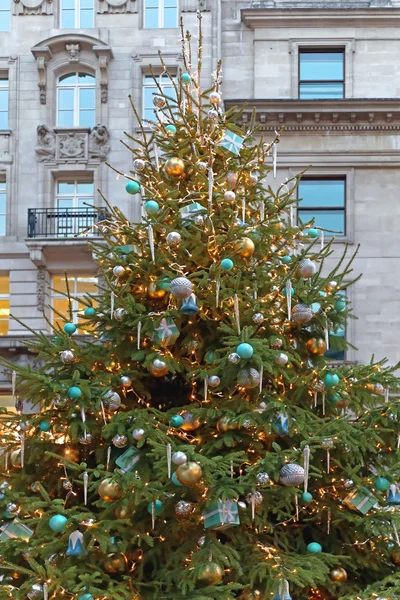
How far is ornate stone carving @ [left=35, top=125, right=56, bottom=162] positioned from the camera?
24.2m

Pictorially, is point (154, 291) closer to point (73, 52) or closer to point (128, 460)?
point (128, 460)

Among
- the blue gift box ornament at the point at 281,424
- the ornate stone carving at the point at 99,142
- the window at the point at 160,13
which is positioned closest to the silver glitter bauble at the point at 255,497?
the blue gift box ornament at the point at 281,424

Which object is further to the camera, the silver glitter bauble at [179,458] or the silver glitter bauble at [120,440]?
the silver glitter bauble at [120,440]

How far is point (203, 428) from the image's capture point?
338 inches

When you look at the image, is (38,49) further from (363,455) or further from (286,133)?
(363,455)

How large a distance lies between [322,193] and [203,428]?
1576 cm

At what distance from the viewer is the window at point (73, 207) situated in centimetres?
2381

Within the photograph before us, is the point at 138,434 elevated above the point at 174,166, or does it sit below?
below

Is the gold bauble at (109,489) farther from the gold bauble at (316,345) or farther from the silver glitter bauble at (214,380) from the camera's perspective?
the gold bauble at (316,345)

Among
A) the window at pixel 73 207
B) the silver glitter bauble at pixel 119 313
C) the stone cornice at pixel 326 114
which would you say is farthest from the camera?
the window at pixel 73 207

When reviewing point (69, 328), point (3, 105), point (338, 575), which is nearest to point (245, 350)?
point (69, 328)

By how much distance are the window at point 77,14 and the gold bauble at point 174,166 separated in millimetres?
17128

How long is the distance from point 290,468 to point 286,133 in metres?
16.7

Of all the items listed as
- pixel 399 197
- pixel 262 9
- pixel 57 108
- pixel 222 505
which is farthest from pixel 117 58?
pixel 222 505
